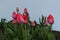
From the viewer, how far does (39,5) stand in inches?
90.0

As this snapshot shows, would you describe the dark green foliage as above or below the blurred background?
below

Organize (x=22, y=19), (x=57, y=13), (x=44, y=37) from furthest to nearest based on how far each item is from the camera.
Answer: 1. (x=57, y=13)
2. (x=44, y=37)
3. (x=22, y=19)

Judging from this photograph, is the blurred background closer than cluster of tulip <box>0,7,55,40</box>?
No

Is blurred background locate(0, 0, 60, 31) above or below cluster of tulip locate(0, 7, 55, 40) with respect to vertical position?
above

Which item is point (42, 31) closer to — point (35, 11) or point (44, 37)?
point (44, 37)

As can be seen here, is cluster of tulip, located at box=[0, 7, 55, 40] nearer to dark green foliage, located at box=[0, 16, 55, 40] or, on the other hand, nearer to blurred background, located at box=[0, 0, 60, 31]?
dark green foliage, located at box=[0, 16, 55, 40]

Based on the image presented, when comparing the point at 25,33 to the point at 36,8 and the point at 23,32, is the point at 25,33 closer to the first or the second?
the point at 23,32

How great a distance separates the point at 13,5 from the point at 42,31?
1.08 metres

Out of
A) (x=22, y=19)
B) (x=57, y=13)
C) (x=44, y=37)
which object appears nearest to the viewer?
(x=22, y=19)

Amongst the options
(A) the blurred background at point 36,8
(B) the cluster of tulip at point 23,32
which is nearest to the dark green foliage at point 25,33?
(B) the cluster of tulip at point 23,32

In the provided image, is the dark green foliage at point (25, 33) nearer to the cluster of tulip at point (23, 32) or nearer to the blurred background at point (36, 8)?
the cluster of tulip at point (23, 32)

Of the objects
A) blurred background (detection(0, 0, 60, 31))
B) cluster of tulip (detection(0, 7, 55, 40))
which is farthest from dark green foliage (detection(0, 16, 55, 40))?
blurred background (detection(0, 0, 60, 31))

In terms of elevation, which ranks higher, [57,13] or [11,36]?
[57,13]

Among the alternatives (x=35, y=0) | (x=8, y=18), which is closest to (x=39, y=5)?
(x=35, y=0)
